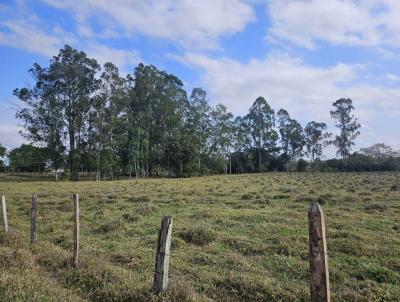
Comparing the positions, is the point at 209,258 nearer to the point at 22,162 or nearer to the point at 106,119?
the point at 106,119

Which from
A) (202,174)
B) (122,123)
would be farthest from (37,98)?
(202,174)

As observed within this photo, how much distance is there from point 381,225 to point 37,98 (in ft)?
159

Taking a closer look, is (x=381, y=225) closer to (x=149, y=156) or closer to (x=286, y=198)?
(x=286, y=198)

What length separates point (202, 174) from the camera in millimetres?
63625

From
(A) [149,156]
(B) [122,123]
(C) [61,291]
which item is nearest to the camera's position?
(C) [61,291]

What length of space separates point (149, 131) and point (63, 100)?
16.4 metres

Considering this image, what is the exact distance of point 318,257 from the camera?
4383 mm

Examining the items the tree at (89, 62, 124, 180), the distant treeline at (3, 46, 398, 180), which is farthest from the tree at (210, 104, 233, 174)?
the tree at (89, 62, 124, 180)

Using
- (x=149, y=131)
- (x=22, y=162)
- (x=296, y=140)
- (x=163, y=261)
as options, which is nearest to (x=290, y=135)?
(x=296, y=140)

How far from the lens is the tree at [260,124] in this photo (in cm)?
7688

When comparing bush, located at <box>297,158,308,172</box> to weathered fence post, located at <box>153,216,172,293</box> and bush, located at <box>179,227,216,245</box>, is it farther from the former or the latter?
weathered fence post, located at <box>153,216,172,293</box>

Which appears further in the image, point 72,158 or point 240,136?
point 240,136

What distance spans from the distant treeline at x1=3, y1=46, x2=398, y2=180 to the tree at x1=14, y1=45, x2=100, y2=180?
0.12 m

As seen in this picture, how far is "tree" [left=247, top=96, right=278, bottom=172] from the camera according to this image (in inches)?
3027
